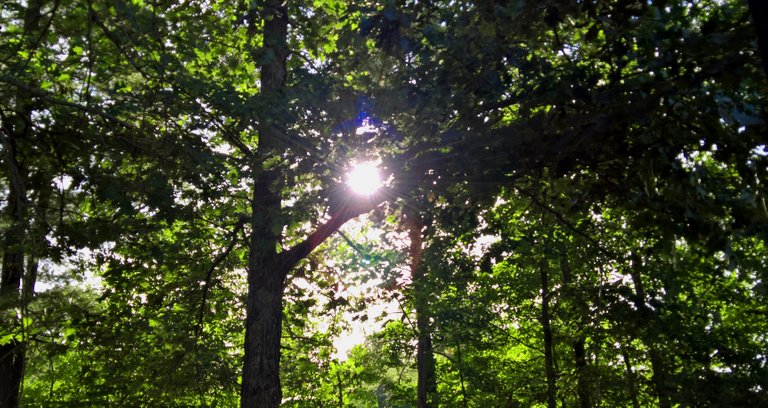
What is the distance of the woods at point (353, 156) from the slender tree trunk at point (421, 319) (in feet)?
0.40

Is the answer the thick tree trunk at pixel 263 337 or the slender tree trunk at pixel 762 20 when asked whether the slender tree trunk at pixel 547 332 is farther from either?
the slender tree trunk at pixel 762 20

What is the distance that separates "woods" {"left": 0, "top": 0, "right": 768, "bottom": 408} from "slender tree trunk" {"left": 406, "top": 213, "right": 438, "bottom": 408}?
0.12 metres

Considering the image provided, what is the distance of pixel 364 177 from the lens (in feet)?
22.4

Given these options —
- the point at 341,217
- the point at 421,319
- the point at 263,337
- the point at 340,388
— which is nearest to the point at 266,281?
the point at 263,337

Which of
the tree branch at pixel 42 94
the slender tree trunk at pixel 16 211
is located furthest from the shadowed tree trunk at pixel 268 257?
the tree branch at pixel 42 94

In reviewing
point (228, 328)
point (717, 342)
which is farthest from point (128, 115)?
point (717, 342)

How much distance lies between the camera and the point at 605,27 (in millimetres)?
4742

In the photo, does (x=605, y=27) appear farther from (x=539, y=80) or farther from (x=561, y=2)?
(x=539, y=80)

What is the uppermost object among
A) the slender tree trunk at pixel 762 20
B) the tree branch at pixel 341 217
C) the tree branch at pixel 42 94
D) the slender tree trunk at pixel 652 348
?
the tree branch at pixel 341 217

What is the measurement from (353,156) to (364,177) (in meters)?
0.31

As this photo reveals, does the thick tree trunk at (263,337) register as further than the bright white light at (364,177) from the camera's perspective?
Yes

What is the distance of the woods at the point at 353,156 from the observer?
4441 mm

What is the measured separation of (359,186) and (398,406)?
20166 millimetres

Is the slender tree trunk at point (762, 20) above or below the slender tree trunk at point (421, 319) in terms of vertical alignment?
below
